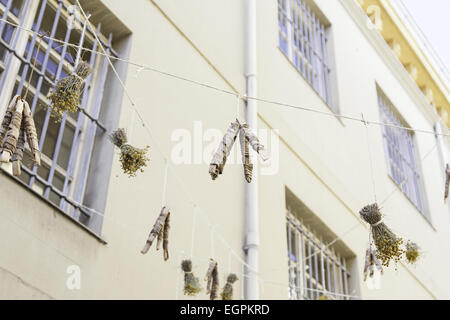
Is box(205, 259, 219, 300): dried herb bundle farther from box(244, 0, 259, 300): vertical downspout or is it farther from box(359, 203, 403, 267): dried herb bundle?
box(359, 203, 403, 267): dried herb bundle

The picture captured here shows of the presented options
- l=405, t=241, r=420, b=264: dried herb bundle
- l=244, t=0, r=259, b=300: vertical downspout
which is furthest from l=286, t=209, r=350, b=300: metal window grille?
l=405, t=241, r=420, b=264: dried herb bundle

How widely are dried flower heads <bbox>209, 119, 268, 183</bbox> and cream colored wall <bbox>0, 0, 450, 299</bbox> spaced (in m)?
1.37

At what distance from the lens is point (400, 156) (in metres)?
12.7

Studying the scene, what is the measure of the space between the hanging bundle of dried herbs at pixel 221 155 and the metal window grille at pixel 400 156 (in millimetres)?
7975

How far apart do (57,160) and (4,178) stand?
2.98 feet

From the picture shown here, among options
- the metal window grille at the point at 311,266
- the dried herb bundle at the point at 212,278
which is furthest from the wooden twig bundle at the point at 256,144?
the metal window grille at the point at 311,266

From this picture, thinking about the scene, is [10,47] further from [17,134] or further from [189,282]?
[189,282]

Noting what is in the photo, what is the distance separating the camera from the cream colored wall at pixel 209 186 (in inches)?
176

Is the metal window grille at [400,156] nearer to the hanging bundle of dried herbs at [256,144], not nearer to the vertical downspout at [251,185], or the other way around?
the vertical downspout at [251,185]

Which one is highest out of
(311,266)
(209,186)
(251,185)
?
(251,185)

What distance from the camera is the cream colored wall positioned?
447 cm

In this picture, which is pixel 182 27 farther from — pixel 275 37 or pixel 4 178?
pixel 4 178

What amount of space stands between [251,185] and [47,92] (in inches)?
99.7

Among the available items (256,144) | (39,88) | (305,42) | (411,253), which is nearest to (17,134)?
(256,144)
